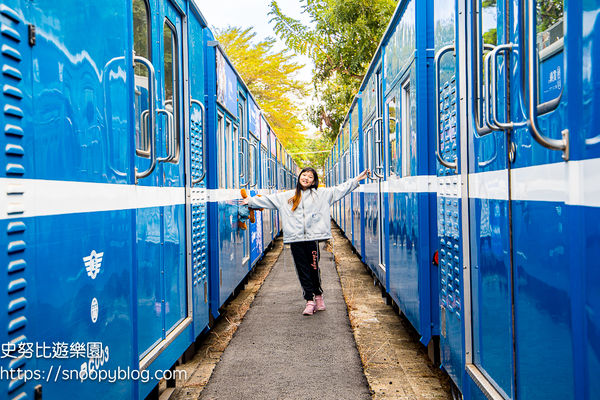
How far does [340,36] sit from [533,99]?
14.5 metres

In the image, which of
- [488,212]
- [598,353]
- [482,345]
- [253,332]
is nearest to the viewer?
[598,353]

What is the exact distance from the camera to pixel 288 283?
27.6ft

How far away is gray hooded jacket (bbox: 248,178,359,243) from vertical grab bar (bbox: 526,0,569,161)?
446 cm

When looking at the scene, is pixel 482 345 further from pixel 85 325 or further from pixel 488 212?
pixel 85 325

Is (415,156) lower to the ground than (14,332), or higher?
higher

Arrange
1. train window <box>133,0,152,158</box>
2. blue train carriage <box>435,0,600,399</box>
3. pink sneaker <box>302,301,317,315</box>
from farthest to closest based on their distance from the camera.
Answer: pink sneaker <box>302,301,317,315</box> < train window <box>133,0,152,158</box> < blue train carriage <box>435,0,600,399</box>

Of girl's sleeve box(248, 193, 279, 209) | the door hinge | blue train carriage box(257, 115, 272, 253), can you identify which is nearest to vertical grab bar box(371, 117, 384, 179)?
girl's sleeve box(248, 193, 279, 209)

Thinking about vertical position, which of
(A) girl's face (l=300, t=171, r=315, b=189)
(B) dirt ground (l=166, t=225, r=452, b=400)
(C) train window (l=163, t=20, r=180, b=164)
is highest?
(C) train window (l=163, t=20, r=180, b=164)

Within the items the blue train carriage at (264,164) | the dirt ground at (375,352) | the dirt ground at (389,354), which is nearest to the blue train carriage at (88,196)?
the dirt ground at (375,352)

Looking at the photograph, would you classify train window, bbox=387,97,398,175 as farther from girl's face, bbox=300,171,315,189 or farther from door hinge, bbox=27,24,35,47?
door hinge, bbox=27,24,35,47

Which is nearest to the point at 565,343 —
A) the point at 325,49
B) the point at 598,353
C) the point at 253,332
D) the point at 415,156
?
the point at 598,353

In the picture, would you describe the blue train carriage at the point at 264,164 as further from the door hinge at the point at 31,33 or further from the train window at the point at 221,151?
the door hinge at the point at 31,33

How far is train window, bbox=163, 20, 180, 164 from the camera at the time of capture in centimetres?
376

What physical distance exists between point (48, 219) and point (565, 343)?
5.94ft
